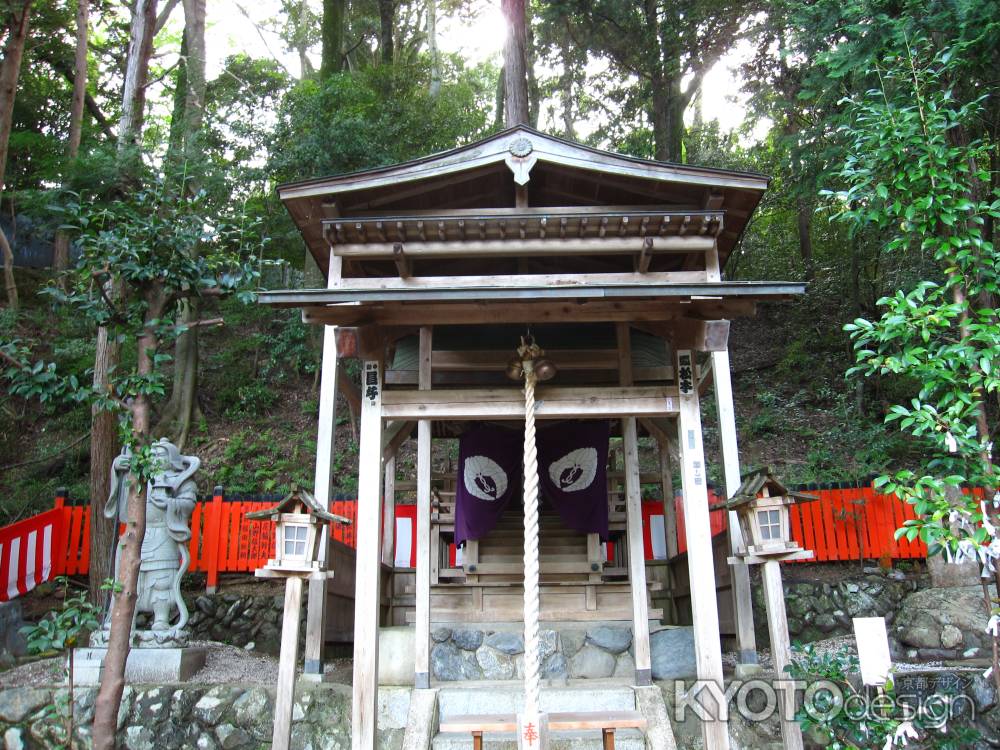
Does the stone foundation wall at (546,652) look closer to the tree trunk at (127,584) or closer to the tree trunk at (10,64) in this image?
the tree trunk at (127,584)

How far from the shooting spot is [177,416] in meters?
13.4

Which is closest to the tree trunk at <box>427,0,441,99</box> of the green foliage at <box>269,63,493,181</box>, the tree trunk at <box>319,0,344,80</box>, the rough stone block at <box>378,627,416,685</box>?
the tree trunk at <box>319,0,344,80</box>

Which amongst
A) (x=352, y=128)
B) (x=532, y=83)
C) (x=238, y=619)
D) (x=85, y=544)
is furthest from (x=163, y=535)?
(x=532, y=83)

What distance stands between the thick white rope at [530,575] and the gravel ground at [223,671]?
8.65 ft

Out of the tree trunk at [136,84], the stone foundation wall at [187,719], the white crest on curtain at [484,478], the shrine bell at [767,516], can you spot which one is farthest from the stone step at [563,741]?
the tree trunk at [136,84]

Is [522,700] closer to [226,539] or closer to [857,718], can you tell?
[857,718]

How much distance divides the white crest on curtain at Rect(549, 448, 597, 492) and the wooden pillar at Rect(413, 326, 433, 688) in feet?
4.96

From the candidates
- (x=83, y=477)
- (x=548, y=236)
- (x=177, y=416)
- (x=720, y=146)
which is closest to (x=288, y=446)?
(x=177, y=416)

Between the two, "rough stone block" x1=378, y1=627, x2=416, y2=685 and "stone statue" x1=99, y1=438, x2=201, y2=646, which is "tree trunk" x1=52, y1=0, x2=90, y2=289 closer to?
"stone statue" x1=99, y1=438, x2=201, y2=646

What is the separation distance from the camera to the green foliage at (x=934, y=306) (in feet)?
15.4

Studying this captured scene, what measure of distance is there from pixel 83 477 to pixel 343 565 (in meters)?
7.29

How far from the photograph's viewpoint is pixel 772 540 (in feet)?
18.3

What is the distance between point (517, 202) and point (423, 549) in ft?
10.6

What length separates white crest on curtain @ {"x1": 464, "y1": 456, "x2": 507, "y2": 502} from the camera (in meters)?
7.76
